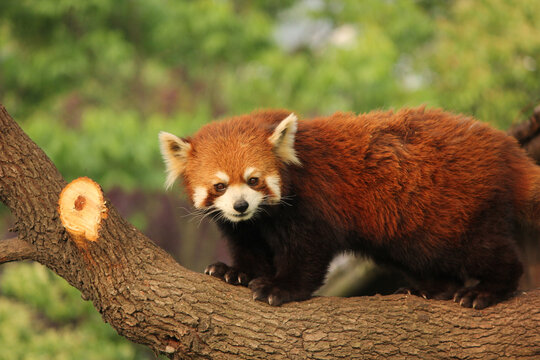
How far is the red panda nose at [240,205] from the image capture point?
331cm

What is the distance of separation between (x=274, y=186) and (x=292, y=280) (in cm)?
58

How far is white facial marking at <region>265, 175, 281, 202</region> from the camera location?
136 inches

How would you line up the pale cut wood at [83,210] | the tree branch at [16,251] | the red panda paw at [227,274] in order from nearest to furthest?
the pale cut wood at [83,210], the tree branch at [16,251], the red panda paw at [227,274]

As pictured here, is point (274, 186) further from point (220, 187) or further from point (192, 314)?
point (192, 314)

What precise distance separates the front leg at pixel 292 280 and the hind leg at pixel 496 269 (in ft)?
2.72

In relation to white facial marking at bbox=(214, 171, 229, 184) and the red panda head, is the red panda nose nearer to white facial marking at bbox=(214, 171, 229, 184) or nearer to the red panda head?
the red panda head

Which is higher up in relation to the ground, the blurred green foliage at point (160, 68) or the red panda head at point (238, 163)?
the blurred green foliage at point (160, 68)

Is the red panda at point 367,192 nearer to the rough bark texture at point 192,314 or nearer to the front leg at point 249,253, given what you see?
the front leg at point 249,253

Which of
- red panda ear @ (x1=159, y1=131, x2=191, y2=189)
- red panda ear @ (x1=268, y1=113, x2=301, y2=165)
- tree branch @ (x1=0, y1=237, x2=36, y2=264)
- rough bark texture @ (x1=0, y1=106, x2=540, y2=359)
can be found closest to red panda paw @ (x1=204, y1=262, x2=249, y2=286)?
rough bark texture @ (x1=0, y1=106, x2=540, y2=359)

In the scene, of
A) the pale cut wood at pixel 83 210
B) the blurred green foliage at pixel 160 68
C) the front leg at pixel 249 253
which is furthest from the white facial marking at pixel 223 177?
the blurred green foliage at pixel 160 68

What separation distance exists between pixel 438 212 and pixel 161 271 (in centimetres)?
169

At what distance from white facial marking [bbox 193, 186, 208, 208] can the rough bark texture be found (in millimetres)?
433

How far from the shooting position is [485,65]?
32.2 feet

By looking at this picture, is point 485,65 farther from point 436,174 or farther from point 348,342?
point 348,342
